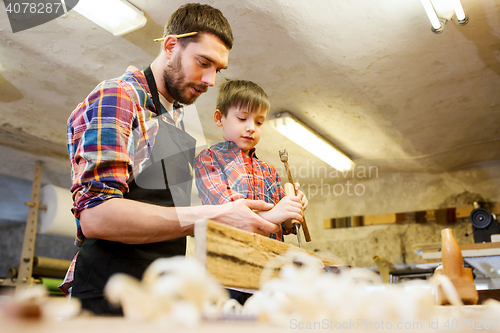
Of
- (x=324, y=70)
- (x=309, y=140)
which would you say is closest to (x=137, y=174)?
(x=324, y=70)

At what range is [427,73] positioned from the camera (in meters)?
3.40

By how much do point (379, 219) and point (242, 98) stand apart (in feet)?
14.4

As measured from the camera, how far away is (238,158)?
6.59 ft

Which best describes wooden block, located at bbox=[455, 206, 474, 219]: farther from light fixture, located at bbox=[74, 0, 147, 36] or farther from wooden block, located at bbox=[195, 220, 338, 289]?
wooden block, located at bbox=[195, 220, 338, 289]

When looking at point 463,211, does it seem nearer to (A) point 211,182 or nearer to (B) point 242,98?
(B) point 242,98

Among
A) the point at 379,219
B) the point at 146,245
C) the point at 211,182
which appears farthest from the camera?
the point at 379,219

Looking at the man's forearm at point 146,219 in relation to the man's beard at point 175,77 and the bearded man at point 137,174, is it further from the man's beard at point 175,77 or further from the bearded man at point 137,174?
the man's beard at point 175,77

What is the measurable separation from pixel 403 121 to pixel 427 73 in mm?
891

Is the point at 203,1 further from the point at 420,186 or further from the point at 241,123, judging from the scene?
the point at 420,186

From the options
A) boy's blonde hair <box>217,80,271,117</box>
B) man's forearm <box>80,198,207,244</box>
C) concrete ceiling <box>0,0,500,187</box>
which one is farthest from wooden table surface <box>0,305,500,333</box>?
concrete ceiling <box>0,0,500,187</box>

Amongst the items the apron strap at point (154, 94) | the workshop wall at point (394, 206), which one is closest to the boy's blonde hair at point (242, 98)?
the apron strap at point (154, 94)

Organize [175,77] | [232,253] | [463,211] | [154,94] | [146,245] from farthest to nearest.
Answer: [463,211], [175,77], [154,94], [146,245], [232,253]

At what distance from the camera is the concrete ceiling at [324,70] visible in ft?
8.97

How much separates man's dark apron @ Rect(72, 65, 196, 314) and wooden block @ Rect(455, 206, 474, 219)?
4.83 metres
